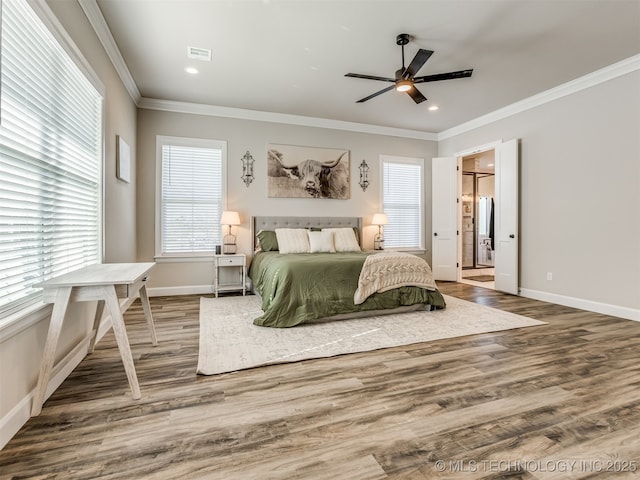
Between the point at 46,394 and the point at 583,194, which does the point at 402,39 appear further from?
the point at 46,394

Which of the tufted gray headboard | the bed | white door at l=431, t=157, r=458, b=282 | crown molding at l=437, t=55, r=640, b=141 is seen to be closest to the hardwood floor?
the bed

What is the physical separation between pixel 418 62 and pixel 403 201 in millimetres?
3586

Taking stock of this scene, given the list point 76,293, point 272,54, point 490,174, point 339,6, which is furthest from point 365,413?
point 490,174

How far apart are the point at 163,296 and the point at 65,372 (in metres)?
2.71

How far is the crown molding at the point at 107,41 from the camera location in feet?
8.59

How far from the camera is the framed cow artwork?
5332mm

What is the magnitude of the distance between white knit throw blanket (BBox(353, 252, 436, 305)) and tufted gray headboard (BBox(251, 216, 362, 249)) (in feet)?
6.57

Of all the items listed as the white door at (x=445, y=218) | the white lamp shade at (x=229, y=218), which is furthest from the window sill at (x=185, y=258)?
the white door at (x=445, y=218)

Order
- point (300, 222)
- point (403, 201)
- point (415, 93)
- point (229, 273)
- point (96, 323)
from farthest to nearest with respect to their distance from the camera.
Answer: point (403, 201) < point (300, 222) < point (229, 273) < point (415, 93) < point (96, 323)

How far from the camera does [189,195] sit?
4988 mm

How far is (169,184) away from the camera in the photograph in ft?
16.0

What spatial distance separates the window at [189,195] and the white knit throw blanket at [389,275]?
2642mm

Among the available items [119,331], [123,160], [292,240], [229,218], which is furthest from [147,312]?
[292,240]

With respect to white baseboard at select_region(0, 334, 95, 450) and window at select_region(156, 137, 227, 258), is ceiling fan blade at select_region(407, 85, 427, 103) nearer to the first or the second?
window at select_region(156, 137, 227, 258)
